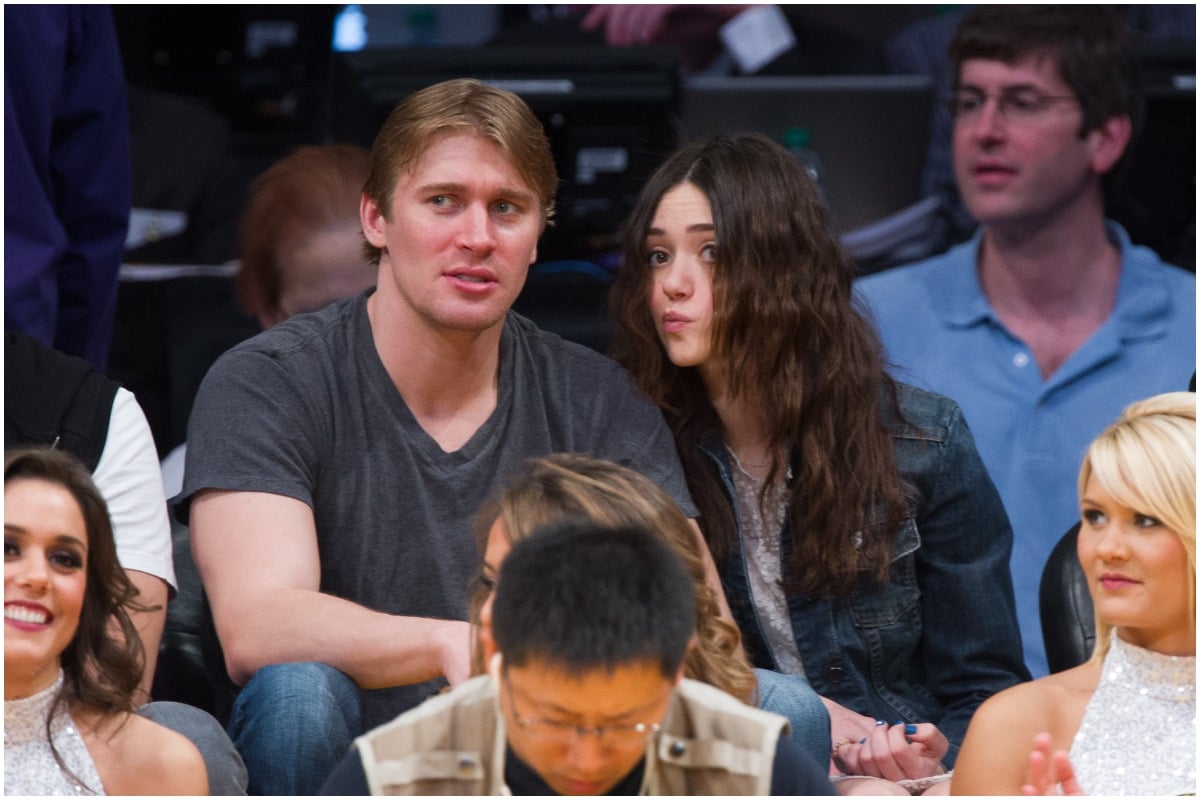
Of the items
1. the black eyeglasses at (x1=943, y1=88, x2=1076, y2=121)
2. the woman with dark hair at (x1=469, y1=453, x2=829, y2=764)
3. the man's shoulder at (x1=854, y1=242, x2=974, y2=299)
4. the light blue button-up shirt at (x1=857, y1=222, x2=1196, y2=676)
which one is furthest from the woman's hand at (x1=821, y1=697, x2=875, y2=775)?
the black eyeglasses at (x1=943, y1=88, x2=1076, y2=121)

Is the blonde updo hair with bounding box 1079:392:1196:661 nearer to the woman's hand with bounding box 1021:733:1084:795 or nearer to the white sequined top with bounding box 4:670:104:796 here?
the woman's hand with bounding box 1021:733:1084:795

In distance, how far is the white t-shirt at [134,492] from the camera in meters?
2.31

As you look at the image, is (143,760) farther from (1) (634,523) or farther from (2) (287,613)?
(1) (634,523)

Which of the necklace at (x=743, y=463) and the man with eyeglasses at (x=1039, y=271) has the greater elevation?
the man with eyeglasses at (x=1039, y=271)

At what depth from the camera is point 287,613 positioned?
7.25 feet

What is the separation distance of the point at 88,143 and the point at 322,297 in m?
0.53

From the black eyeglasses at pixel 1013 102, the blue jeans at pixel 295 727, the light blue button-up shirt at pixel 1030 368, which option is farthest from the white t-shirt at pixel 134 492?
the black eyeglasses at pixel 1013 102

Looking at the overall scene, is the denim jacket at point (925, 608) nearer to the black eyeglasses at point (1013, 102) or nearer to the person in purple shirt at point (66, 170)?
the black eyeglasses at point (1013, 102)

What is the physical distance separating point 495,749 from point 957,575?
3.69 feet

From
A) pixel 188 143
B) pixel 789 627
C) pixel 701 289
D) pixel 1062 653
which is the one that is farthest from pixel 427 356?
pixel 188 143

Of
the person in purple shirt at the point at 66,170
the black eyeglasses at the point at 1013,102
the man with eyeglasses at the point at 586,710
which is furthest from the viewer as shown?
the black eyeglasses at the point at 1013,102

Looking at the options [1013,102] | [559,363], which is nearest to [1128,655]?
[559,363]

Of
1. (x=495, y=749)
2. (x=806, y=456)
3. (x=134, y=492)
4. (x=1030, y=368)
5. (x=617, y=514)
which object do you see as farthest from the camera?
(x=1030, y=368)

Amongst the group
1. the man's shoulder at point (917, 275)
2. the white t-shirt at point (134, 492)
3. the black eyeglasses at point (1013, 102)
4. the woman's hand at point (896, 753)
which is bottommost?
the woman's hand at point (896, 753)
